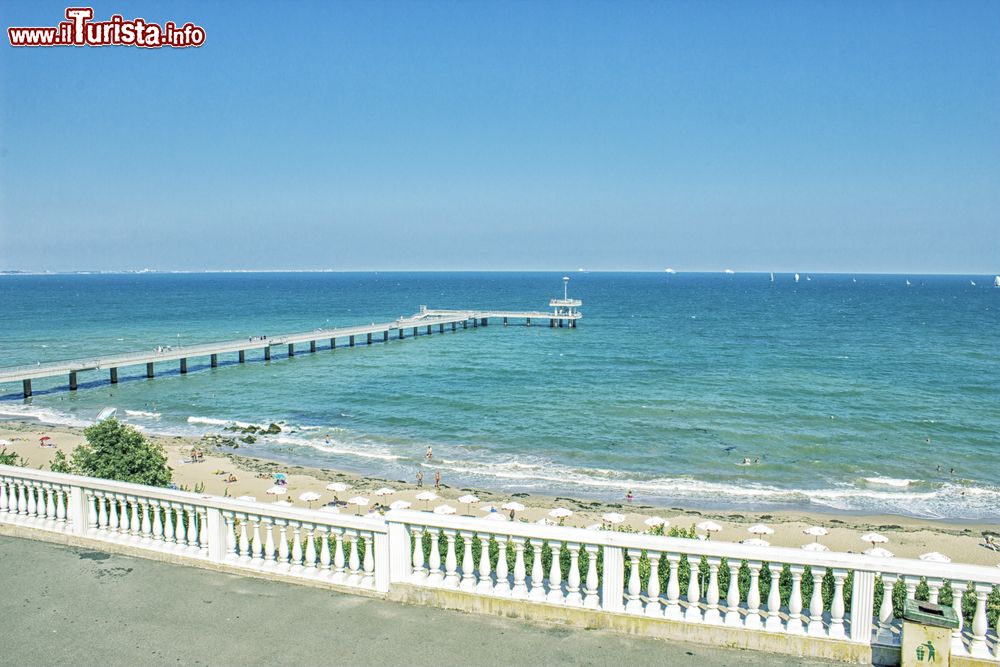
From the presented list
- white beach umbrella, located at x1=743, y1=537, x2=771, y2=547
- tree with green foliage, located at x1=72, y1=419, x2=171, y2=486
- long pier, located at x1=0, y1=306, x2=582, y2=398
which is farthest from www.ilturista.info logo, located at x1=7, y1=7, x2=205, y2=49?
long pier, located at x1=0, y1=306, x2=582, y2=398

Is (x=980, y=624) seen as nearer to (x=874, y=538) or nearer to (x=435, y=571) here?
(x=435, y=571)

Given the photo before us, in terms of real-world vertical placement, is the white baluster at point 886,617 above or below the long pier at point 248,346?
above

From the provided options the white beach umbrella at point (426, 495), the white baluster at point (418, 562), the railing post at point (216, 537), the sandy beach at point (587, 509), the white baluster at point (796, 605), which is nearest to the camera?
the white baluster at point (796, 605)

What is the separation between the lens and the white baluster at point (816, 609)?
648cm

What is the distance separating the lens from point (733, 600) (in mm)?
6781

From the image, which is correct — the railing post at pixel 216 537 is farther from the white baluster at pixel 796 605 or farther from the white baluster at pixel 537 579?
the white baluster at pixel 796 605

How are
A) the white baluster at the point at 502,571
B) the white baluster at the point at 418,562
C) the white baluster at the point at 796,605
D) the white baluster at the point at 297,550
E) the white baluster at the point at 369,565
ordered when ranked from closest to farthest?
the white baluster at the point at 796,605
the white baluster at the point at 502,571
the white baluster at the point at 418,562
the white baluster at the point at 369,565
the white baluster at the point at 297,550

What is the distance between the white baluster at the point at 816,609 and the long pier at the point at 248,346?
163 ft

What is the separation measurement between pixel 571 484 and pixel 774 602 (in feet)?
74.2

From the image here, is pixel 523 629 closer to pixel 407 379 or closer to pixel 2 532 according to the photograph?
pixel 2 532

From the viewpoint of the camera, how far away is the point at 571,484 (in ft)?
95.3

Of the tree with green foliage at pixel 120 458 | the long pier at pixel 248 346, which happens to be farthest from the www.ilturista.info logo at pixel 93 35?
the long pier at pixel 248 346

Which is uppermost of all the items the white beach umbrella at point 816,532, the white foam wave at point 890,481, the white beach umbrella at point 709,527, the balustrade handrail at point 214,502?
the balustrade handrail at point 214,502

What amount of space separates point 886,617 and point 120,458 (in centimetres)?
1655
